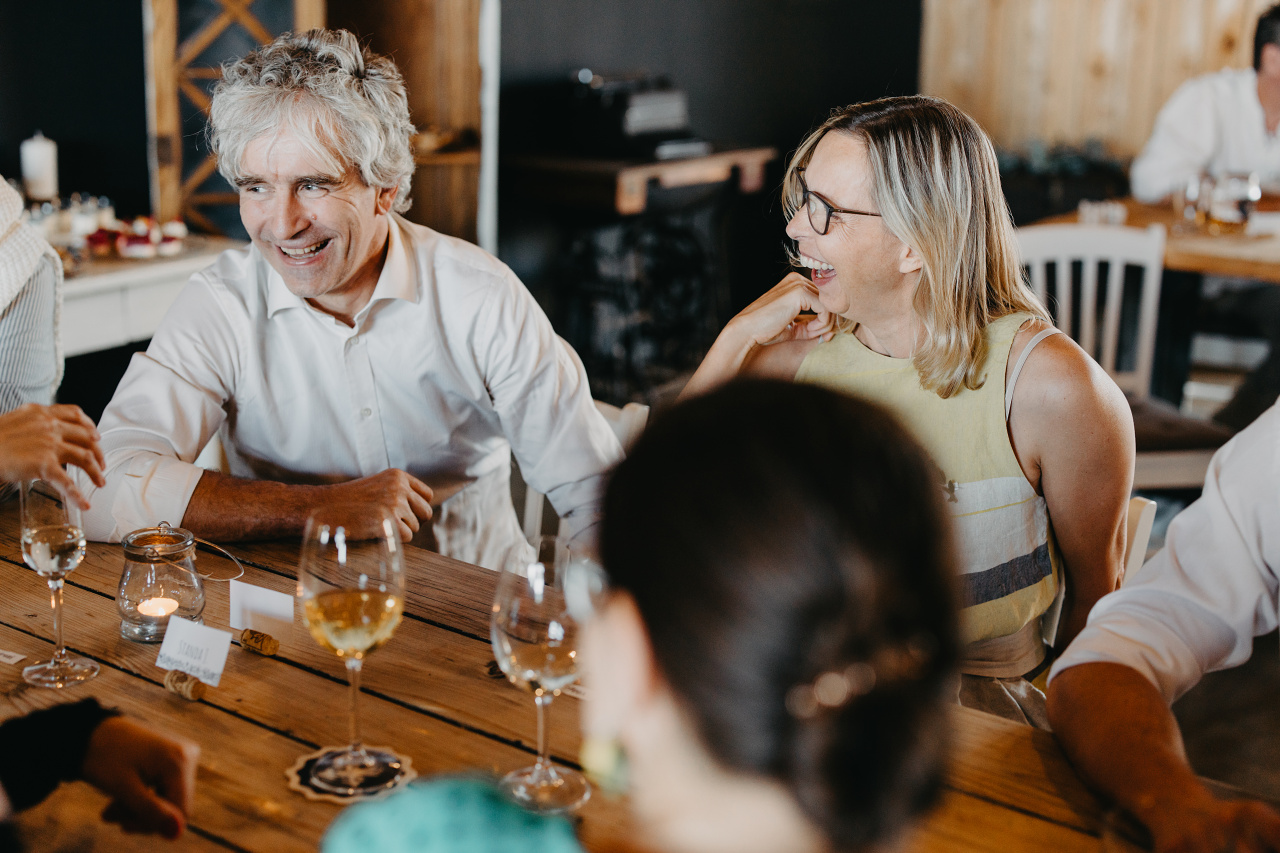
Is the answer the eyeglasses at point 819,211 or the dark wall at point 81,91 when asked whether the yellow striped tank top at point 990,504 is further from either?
the dark wall at point 81,91

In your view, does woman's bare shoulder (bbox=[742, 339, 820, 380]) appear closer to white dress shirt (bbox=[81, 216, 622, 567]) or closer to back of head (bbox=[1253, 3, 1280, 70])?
white dress shirt (bbox=[81, 216, 622, 567])

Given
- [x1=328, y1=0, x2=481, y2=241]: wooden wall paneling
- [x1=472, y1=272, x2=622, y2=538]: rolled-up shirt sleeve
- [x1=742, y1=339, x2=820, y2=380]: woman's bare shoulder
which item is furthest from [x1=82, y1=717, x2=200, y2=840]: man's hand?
[x1=328, y1=0, x2=481, y2=241]: wooden wall paneling

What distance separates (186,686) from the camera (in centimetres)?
108

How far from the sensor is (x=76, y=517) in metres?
1.11

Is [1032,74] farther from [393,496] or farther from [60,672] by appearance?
[60,672]

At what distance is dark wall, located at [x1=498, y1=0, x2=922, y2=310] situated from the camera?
4176mm

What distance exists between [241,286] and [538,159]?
7.90ft

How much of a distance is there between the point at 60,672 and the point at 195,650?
5.4 inches

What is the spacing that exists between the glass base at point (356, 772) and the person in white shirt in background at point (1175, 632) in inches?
23.4

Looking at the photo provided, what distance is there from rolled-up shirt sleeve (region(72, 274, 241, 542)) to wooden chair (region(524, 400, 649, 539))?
1.71 feet

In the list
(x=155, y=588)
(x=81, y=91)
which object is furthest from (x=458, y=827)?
(x=81, y=91)

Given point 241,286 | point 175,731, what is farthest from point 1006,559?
point 241,286

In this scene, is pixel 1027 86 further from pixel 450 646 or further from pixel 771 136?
pixel 450 646

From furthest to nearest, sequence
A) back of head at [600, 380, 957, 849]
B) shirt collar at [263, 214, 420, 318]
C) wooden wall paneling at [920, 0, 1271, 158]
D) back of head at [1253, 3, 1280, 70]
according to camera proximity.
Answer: wooden wall paneling at [920, 0, 1271, 158], back of head at [1253, 3, 1280, 70], shirt collar at [263, 214, 420, 318], back of head at [600, 380, 957, 849]
